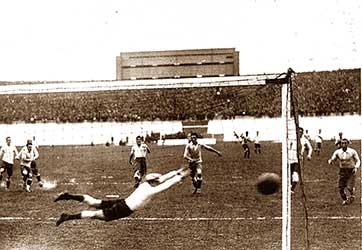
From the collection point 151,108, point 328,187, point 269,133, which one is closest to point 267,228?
point 328,187

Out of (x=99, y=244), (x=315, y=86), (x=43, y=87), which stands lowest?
(x=99, y=244)

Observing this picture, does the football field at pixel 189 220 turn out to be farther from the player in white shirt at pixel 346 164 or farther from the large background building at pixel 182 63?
the large background building at pixel 182 63

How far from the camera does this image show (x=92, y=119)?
4756 cm

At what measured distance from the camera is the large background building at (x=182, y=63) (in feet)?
124

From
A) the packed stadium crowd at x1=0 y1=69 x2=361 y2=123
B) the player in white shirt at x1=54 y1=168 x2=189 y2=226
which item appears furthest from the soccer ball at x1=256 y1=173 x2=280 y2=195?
the packed stadium crowd at x1=0 y1=69 x2=361 y2=123

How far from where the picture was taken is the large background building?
37875mm

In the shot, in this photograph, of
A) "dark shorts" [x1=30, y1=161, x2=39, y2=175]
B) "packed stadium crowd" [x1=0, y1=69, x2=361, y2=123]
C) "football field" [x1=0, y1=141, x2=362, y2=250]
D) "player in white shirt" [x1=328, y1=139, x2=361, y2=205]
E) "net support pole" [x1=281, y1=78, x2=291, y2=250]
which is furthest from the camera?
"packed stadium crowd" [x1=0, y1=69, x2=361, y2=123]

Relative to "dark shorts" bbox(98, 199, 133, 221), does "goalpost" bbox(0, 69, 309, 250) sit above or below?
above

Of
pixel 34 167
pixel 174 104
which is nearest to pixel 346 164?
pixel 34 167

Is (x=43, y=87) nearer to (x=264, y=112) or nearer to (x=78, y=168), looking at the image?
(x=78, y=168)

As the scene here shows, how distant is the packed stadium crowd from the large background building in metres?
4.70

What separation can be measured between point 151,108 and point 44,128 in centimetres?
1033

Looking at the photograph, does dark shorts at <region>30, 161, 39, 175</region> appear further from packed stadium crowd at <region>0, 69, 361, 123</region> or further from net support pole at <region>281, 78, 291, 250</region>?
packed stadium crowd at <region>0, 69, 361, 123</region>

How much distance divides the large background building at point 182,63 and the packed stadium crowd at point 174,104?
185 inches
